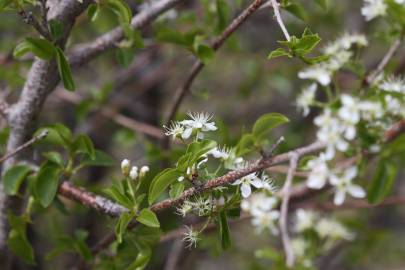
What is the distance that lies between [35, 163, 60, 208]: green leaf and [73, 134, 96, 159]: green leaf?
3.0 inches

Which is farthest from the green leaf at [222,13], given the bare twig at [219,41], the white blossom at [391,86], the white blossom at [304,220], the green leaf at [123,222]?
the white blossom at [304,220]

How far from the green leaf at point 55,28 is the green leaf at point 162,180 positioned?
16.0 inches

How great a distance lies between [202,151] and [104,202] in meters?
0.37

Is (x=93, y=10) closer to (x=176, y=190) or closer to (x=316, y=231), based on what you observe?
(x=176, y=190)

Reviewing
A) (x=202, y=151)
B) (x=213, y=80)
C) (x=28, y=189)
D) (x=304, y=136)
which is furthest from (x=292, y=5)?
(x=213, y=80)

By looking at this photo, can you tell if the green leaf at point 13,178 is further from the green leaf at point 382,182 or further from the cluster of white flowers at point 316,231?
the cluster of white flowers at point 316,231

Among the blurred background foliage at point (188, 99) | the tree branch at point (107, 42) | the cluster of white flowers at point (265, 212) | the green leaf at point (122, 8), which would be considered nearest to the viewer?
the green leaf at point (122, 8)

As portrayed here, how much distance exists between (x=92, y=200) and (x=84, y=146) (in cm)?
13

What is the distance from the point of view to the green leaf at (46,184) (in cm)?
146

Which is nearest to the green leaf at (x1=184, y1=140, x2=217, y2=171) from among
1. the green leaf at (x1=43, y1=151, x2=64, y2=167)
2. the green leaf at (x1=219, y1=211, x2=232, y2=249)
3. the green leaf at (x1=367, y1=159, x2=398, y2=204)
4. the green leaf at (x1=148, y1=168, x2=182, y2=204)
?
the green leaf at (x1=148, y1=168, x2=182, y2=204)

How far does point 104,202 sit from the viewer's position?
1.43 metres

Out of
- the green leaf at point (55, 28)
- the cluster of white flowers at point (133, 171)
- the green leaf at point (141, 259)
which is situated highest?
the green leaf at point (55, 28)

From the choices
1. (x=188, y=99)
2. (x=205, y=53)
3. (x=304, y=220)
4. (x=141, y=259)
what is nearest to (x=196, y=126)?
(x=141, y=259)

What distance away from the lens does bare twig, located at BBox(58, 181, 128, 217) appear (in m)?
1.39
